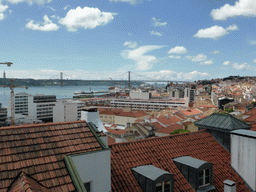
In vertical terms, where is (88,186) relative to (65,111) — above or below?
above

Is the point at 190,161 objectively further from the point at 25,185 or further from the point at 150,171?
the point at 25,185

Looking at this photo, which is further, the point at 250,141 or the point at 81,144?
the point at 250,141

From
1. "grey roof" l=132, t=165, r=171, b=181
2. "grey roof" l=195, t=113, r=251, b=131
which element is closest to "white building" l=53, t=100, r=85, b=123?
"grey roof" l=195, t=113, r=251, b=131

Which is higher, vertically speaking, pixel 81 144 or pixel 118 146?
pixel 81 144

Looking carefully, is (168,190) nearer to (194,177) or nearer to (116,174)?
(194,177)

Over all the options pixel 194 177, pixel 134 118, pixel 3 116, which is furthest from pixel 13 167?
pixel 3 116

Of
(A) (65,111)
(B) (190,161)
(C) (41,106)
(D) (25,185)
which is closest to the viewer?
(D) (25,185)

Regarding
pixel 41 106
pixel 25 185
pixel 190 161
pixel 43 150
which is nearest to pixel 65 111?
pixel 41 106
